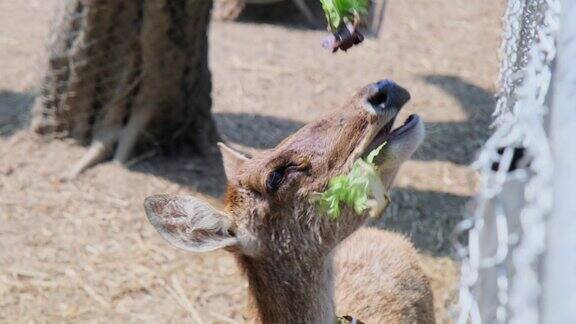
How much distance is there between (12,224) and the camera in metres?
5.94

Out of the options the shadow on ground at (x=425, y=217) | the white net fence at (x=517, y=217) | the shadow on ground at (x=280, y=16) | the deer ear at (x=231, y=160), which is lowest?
the shadow on ground at (x=280, y=16)

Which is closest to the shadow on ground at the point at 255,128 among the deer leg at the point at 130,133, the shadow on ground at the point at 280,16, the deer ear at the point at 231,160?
the deer leg at the point at 130,133

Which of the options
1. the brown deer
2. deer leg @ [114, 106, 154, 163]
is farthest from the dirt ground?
the brown deer

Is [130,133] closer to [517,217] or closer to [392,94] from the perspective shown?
[392,94]

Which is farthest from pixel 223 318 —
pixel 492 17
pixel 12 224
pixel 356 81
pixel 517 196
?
pixel 492 17

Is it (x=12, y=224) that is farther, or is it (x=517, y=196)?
(x=12, y=224)

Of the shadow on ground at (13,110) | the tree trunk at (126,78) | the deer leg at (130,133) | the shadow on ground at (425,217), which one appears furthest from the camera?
the shadow on ground at (13,110)

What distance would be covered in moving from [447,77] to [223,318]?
4.36 metres

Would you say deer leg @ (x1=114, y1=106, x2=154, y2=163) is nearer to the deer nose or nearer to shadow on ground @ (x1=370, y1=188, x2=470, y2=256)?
shadow on ground @ (x1=370, y1=188, x2=470, y2=256)

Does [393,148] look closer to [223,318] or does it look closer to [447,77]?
[223,318]

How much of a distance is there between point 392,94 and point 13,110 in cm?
459

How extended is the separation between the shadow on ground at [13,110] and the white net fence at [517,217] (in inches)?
234

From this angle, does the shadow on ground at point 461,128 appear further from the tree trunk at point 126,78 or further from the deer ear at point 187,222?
the deer ear at point 187,222

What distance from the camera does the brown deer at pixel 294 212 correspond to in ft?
11.5
